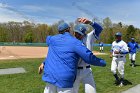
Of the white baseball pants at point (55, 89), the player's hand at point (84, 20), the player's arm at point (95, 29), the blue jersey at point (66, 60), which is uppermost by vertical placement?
the player's hand at point (84, 20)

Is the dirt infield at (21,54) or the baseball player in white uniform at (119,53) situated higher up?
the baseball player in white uniform at (119,53)

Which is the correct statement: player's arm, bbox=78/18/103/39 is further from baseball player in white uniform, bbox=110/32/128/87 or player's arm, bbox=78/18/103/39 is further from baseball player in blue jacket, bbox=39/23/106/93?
baseball player in white uniform, bbox=110/32/128/87

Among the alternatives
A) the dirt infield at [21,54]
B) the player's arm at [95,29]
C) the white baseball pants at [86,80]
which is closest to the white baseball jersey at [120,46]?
the player's arm at [95,29]

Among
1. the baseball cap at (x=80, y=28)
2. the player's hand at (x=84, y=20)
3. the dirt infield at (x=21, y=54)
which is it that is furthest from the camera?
the dirt infield at (x=21, y=54)

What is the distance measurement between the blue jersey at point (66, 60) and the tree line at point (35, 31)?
91.6m

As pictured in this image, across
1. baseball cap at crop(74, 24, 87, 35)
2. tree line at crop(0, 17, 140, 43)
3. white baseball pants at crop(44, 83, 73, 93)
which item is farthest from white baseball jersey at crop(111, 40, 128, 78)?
tree line at crop(0, 17, 140, 43)

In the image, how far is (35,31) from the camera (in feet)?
360

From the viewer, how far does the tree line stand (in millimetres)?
98938

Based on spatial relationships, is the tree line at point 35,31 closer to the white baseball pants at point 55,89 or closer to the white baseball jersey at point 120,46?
the white baseball jersey at point 120,46

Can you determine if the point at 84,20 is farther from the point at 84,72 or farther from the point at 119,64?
the point at 119,64

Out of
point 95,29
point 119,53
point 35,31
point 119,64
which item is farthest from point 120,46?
point 35,31

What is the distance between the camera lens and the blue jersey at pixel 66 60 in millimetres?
5195

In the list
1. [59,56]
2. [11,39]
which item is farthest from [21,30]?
[59,56]

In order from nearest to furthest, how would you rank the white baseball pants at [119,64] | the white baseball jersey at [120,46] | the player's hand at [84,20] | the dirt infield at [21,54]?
1. the player's hand at [84,20]
2. the white baseball jersey at [120,46]
3. the white baseball pants at [119,64]
4. the dirt infield at [21,54]
